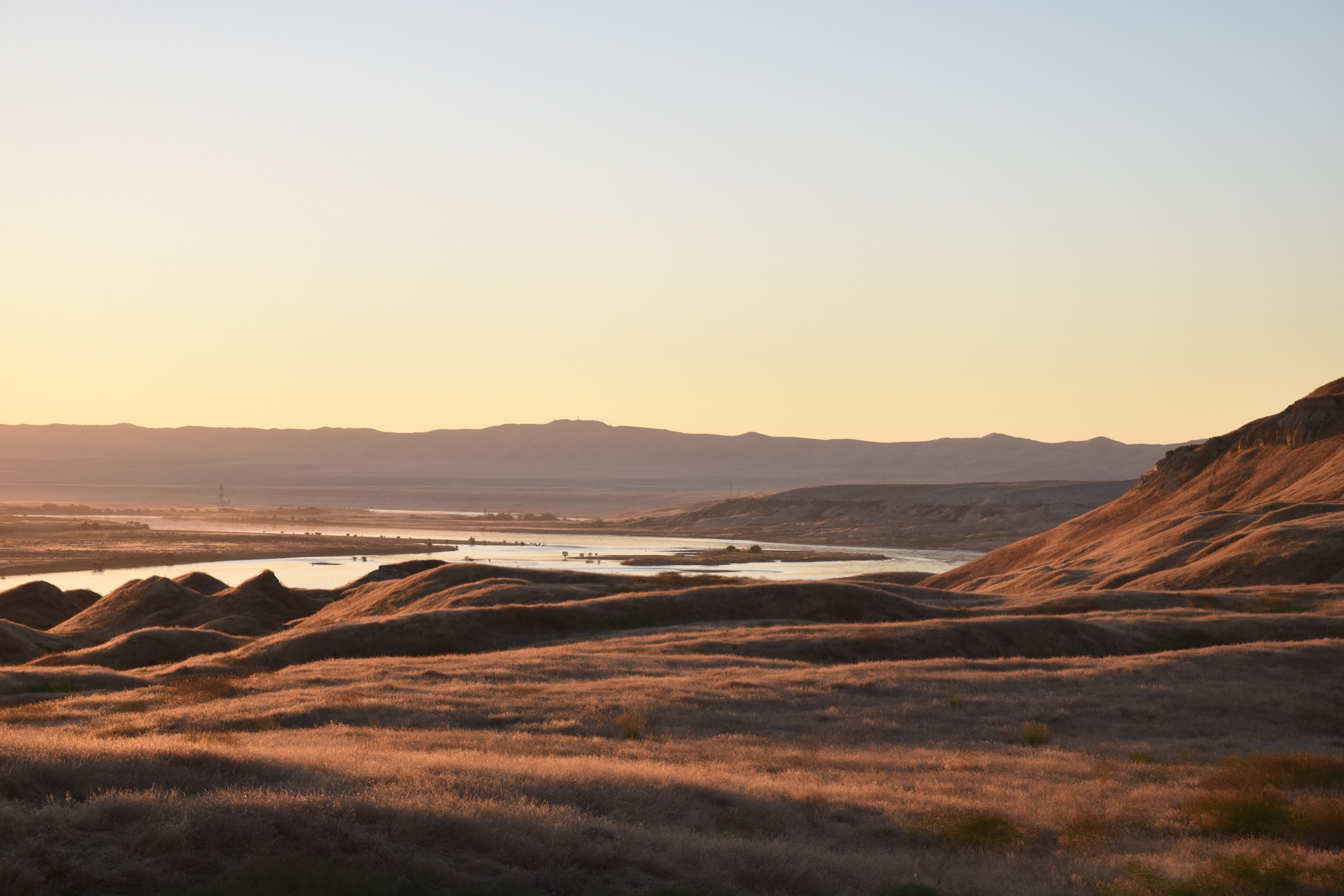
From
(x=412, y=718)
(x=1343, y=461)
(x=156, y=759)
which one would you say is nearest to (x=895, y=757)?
(x=412, y=718)

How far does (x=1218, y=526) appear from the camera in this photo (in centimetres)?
6625

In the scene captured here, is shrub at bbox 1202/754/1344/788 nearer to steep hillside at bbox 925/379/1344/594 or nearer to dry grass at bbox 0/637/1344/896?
dry grass at bbox 0/637/1344/896

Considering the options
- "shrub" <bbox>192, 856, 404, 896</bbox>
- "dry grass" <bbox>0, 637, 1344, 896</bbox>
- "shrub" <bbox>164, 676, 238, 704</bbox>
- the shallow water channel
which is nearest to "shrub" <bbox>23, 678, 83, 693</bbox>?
"shrub" <bbox>164, 676, 238, 704</bbox>

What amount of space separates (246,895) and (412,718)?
12.9m

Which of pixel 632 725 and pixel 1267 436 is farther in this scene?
pixel 1267 436

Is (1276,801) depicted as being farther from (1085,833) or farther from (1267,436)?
(1267,436)

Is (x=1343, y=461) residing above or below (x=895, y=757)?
above

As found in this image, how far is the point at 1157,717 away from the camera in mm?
25000

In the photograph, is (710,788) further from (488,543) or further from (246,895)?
(488,543)

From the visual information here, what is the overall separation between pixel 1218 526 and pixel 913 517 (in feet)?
374

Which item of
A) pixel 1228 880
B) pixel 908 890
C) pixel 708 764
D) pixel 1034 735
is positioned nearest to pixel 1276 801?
pixel 1228 880

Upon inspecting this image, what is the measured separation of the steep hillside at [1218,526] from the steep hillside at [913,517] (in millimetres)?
52089

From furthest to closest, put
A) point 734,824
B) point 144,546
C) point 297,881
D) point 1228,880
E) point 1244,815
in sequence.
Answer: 1. point 144,546
2. point 1244,815
3. point 734,824
4. point 1228,880
5. point 297,881

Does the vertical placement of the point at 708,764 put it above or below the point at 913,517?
below
